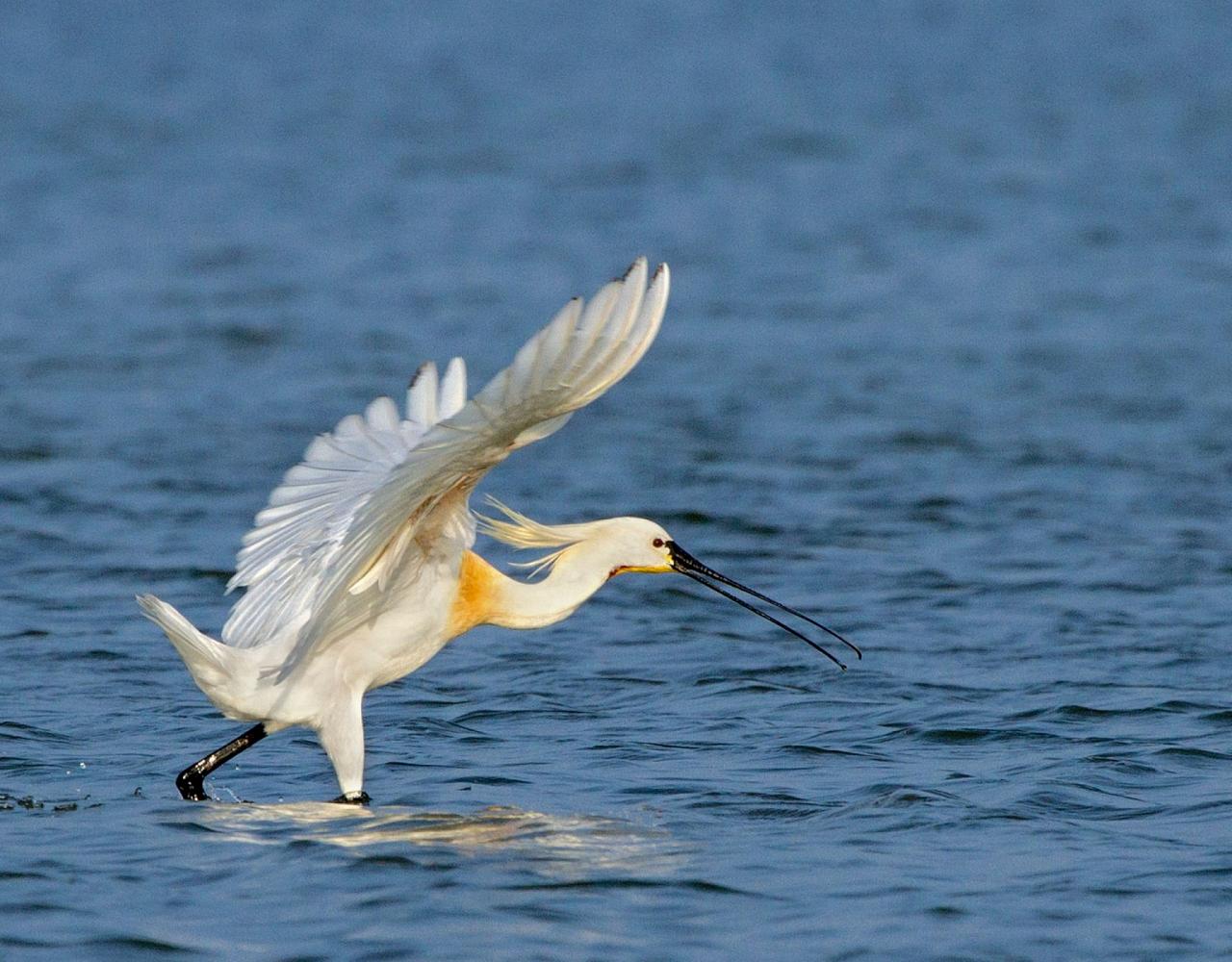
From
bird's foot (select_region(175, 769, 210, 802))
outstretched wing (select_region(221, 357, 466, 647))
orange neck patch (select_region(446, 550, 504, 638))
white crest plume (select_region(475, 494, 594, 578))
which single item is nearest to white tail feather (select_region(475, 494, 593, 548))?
white crest plume (select_region(475, 494, 594, 578))

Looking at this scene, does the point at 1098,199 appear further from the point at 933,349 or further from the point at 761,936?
the point at 761,936

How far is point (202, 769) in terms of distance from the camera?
780cm

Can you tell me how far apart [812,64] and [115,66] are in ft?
33.6

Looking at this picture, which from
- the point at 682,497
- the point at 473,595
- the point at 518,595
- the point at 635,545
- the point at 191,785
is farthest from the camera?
the point at 682,497

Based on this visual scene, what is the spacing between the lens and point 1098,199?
2303 centimetres

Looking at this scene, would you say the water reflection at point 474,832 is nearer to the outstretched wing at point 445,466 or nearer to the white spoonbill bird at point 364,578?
the white spoonbill bird at point 364,578

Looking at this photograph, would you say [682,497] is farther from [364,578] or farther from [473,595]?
[364,578]

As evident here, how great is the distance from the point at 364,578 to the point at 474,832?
901 millimetres

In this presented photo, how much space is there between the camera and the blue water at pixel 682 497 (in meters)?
6.81

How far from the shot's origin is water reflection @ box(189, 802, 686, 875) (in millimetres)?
7031

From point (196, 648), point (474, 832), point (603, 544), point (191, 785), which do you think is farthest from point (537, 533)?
point (191, 785)

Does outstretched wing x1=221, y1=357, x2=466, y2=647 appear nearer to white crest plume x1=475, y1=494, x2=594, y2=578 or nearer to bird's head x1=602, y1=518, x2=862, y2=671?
white crest plume x1=475, y1=494, x2=594, y2=578

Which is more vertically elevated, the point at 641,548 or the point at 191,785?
the point at 641,548

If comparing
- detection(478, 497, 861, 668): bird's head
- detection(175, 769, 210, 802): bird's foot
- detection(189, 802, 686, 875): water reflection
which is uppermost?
detection(478, 497, 861, 668): bird's head
